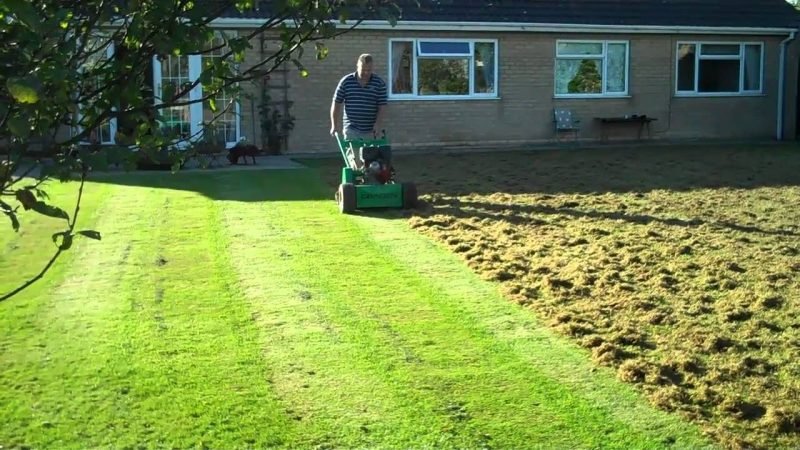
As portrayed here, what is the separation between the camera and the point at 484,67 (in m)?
21.8

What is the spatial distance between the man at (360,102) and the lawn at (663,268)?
51.0 inches

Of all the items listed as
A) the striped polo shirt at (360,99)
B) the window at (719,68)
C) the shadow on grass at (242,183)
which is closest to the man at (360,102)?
the striped polo shirt at (360,99)

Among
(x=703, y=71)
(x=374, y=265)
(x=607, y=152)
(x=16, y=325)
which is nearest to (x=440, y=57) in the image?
(x=607, y=152)

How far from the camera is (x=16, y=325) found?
6.15m

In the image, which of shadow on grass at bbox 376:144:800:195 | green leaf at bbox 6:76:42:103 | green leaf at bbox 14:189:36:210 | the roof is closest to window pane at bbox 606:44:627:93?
the roof

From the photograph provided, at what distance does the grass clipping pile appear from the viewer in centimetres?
497

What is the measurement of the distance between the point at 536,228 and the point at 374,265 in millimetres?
2322

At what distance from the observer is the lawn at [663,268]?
496cm

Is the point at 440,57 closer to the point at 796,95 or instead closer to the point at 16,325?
the point at 796,95

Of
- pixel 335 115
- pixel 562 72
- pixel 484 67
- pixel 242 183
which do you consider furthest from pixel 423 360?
pixel 562 72

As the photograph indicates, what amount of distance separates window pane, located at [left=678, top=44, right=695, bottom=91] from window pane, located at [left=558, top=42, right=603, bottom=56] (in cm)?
238

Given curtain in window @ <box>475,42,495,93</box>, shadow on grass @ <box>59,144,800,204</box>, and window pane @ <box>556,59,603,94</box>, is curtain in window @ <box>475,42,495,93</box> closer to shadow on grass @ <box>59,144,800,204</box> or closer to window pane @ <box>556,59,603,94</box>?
window pane @ <box>556,59,603,94</box>

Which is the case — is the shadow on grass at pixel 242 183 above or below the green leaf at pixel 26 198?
below

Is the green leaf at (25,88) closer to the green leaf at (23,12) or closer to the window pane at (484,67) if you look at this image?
the green leaf at (23,12)
